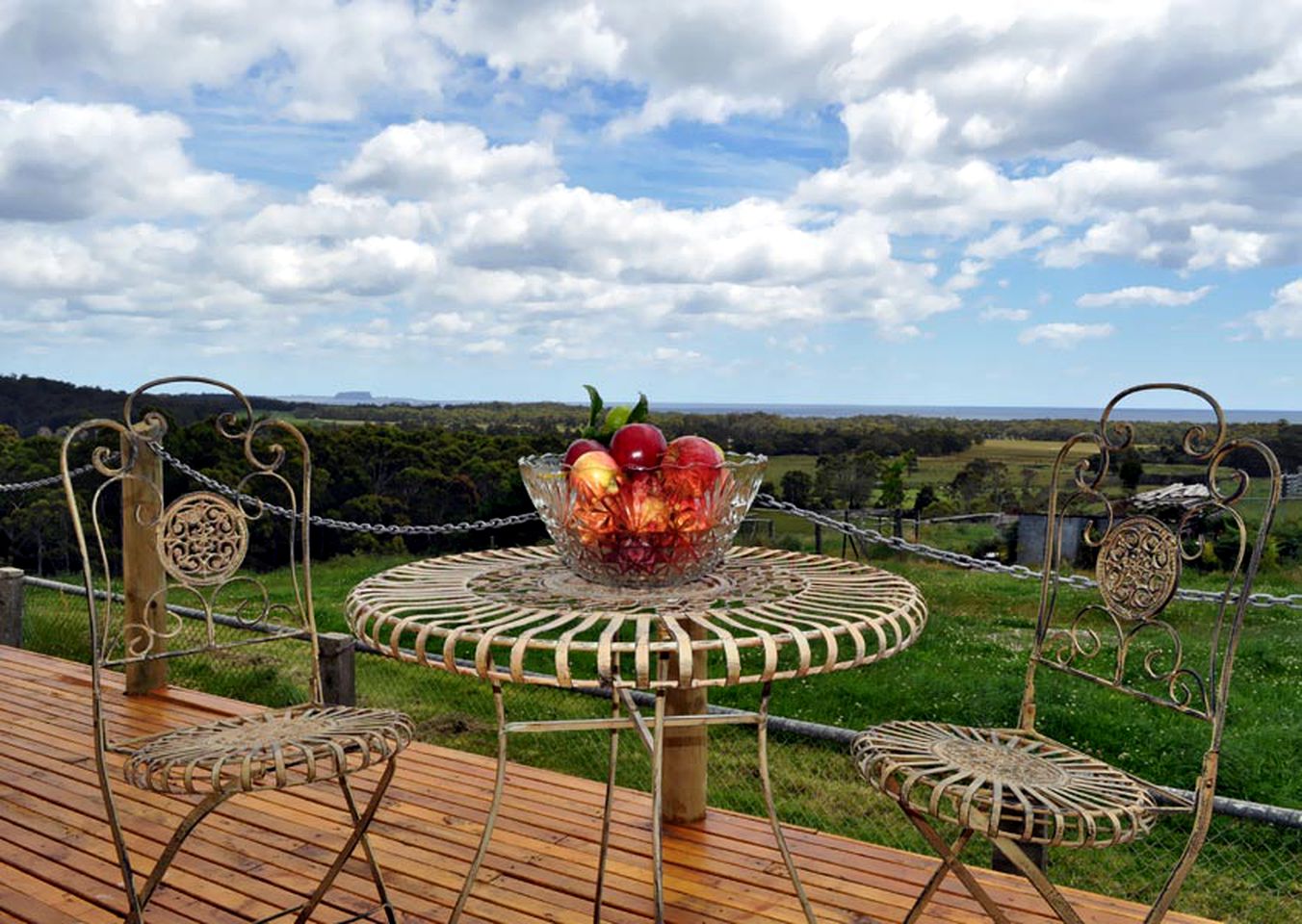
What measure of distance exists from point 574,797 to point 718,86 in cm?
450

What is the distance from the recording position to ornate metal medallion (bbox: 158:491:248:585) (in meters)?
2.00

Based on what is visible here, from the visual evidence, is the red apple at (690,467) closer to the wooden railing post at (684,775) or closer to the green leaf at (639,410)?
the green leaf at (639,410)

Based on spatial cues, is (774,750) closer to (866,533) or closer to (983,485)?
(866,533)

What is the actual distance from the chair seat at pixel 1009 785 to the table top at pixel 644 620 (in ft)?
0.62

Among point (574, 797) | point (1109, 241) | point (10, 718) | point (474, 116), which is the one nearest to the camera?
point (574, 797)

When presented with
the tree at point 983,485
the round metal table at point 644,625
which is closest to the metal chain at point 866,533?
the round metal table at point 644,625

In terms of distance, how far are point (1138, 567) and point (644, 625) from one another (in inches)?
38.0

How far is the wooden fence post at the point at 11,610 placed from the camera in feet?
15.0

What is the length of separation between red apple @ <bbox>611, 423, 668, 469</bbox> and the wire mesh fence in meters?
1.69

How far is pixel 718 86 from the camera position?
566 cm

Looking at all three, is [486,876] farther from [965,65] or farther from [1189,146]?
[1189,146]

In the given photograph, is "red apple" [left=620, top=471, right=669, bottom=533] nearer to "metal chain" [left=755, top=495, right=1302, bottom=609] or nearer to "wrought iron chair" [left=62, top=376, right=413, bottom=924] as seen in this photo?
"wrought iron chair" [left=62, top=376, right=413, bottom=924]

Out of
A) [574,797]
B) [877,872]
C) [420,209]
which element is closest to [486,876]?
[574,797]

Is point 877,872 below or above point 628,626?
below
